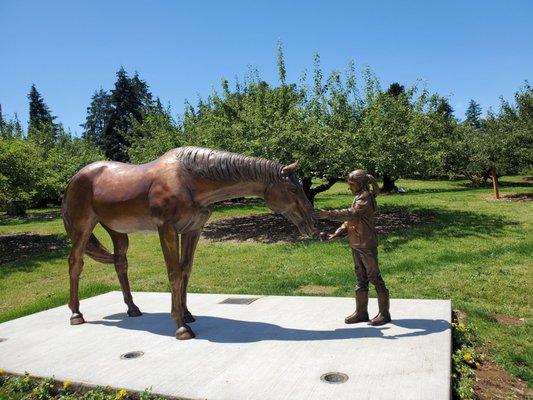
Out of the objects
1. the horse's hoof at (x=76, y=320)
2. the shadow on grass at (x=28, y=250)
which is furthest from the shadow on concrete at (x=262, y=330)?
the shadow on grass at (x=28, y=250)

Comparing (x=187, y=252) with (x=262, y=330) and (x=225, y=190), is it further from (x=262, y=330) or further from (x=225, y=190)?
(x=262, y=330)

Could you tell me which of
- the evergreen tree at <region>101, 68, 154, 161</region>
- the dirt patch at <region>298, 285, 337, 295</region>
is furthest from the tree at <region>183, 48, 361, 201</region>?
the evergreen tree at <region>101, 68, 154, 161</region>

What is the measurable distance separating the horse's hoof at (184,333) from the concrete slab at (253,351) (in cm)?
9

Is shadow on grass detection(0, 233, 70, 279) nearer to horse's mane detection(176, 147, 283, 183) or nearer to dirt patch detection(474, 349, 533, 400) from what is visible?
horse's mane detection(176, 147, 283, 183)

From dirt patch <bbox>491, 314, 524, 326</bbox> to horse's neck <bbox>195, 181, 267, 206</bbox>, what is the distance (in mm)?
3735

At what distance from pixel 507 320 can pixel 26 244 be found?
15057 mm

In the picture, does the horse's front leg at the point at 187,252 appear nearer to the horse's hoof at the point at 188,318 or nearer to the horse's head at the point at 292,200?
the horse's hoof at the point at 188,318

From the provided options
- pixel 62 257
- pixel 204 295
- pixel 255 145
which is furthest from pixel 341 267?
pixel 62 257

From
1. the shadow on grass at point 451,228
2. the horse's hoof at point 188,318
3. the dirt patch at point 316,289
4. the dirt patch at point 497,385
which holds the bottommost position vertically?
the dirt patch at point 497,385

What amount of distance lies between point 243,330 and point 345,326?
3.79 feet

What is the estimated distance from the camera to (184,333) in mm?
5066

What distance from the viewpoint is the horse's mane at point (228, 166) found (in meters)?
4.96

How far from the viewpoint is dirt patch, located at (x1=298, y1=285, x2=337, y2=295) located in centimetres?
803

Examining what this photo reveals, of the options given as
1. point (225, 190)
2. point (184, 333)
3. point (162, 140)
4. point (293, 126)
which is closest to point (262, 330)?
point (184, 333)
